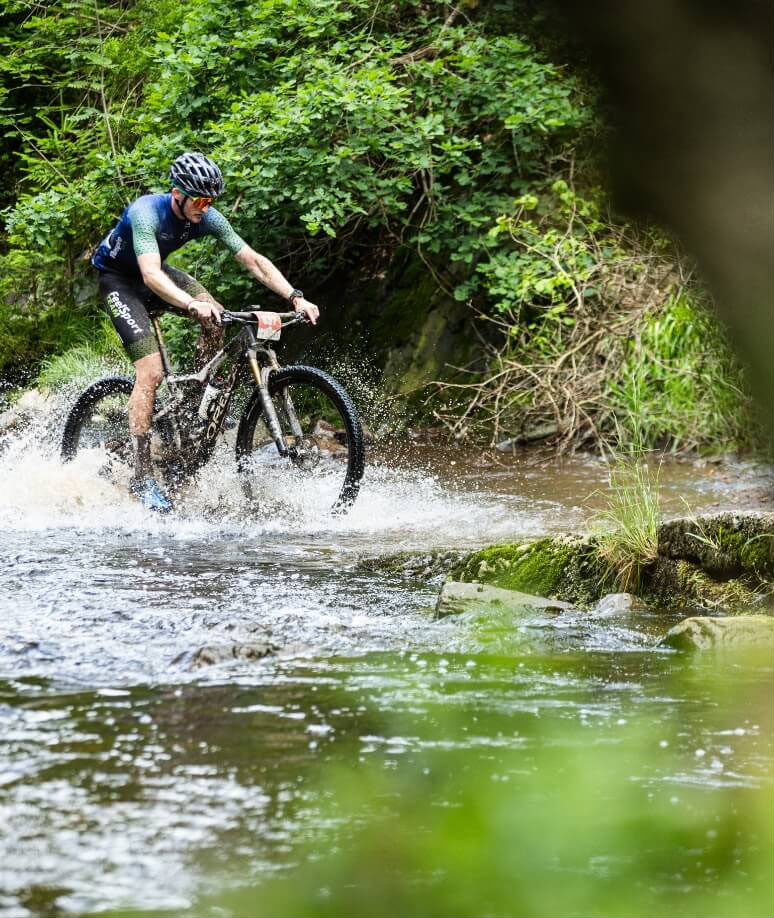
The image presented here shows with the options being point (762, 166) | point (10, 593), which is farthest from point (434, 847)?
point (10, 593)

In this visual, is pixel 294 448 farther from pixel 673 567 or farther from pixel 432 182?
pixel 432 182

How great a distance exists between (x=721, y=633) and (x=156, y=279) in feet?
14.9

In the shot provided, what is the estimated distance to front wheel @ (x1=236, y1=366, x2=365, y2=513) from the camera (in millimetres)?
7703

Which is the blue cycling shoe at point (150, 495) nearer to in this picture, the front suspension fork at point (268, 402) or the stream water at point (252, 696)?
the stream water at point (252, 696)

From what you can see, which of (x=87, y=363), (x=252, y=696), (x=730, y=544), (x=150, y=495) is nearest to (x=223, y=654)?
(x=252, y=696)

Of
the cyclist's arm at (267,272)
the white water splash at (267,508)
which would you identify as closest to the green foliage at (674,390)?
the white water splash at (267,508)

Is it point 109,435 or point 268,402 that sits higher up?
point 268,402

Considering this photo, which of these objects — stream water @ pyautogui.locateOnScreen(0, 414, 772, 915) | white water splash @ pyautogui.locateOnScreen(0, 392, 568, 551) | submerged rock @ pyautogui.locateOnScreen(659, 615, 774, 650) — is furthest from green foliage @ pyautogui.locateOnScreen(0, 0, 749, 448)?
submerged rock @ pyautogui.locateOnScreen(659, 615, 774, 650)

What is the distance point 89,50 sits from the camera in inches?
632

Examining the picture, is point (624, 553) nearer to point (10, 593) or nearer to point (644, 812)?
point (10, 593)

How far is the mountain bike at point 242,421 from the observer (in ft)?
25.7

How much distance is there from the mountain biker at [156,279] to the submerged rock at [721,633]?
390 cm

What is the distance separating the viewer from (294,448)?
25.7 feet

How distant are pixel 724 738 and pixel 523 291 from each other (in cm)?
805
